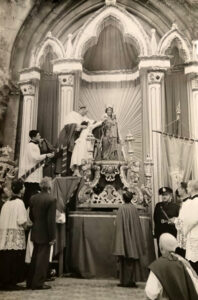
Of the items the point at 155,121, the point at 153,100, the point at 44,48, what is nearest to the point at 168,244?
the point at 155,121

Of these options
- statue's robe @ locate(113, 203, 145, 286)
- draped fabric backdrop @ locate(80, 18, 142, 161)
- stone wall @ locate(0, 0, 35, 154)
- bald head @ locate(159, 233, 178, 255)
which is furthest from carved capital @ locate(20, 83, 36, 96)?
bald head @ locate(159, 233, 178, 255)

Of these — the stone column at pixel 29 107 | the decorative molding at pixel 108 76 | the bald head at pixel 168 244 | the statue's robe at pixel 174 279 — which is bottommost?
the statue's robe at pixel 174 279

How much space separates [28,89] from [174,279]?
22.9 ft

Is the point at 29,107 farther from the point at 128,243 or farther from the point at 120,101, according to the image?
the point at 128,243

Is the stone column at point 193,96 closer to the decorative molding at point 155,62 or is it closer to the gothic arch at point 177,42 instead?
the gothic arch at point 177,42

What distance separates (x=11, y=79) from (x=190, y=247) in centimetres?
648

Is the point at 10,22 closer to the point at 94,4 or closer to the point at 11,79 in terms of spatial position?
the point at 11,79

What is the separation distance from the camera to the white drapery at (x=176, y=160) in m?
7.48

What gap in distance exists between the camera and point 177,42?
28.6 feet

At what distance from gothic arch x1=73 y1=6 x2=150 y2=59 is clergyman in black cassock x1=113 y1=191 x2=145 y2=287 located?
459 cm

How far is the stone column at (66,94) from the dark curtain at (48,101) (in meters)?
0.31

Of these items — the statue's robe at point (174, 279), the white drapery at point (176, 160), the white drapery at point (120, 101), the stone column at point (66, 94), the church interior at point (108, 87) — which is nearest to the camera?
the statue's robe at point (174, 279)

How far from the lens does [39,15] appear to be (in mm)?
9852

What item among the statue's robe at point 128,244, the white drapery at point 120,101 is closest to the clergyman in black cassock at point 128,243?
the statue's robe at point 128,244
